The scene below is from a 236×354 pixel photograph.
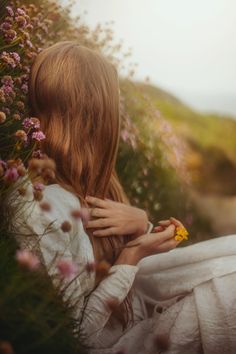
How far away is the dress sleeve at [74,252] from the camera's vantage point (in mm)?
1302

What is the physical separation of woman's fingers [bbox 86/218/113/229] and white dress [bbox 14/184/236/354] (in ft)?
0.22

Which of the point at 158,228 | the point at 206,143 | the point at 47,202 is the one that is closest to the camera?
the point at 47,202

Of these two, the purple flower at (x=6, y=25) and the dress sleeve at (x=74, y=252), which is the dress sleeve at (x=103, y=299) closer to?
the dress sleeve at (x=74, y=252)

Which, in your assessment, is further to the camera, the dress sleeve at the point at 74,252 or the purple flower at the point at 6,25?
the purple flower at the point at 6,25

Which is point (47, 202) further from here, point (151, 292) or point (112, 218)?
point (151, 292)

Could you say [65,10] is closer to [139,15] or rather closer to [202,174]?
[139,15]

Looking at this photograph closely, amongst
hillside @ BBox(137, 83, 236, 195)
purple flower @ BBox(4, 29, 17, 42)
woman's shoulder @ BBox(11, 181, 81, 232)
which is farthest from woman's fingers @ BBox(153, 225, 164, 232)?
hillside @ BBox(137, 83, 236, 195)

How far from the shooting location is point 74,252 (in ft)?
4.42

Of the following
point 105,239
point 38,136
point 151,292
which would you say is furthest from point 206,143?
point 38,136

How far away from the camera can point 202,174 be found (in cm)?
339

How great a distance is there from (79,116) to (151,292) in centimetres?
49


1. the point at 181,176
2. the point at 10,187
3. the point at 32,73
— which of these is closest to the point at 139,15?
the point at 181,176

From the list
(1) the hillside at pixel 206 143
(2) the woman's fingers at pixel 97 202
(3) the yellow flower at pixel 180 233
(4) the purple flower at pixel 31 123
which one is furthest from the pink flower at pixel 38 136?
(1) the hillside at pixel 206 143

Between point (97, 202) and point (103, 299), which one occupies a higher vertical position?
point (97, 202)
